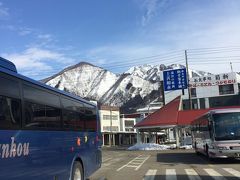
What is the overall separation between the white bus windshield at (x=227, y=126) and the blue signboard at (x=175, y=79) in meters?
33.8

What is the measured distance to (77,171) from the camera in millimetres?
12359

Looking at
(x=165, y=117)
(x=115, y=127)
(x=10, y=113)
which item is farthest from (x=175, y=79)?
(x=115, y=127)

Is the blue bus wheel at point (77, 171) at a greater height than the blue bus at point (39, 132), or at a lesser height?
lesser

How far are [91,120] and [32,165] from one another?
20.3 feet

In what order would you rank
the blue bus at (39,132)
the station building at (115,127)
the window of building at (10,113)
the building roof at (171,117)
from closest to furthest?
the window of building at (10,113), the blue bus at (39,132), the building roof at (171,117), the station building at (115,127)

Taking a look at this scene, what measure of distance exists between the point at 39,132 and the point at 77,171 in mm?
3441

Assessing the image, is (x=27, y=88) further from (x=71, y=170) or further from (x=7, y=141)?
(x=71, y=170)

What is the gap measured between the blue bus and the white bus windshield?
1051 centimetres

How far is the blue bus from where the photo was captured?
784cm

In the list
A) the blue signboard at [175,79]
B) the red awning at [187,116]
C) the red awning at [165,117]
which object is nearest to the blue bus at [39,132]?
the red awning at [187,116]

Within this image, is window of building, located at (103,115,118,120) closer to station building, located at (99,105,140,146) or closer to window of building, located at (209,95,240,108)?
station building, located at (99,105,140,146)

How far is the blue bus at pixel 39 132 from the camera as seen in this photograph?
7844mm

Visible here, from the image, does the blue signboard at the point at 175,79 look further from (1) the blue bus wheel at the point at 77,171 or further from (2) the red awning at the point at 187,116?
(1) the blue bus wheel at the point at 77,171

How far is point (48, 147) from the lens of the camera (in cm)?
979
